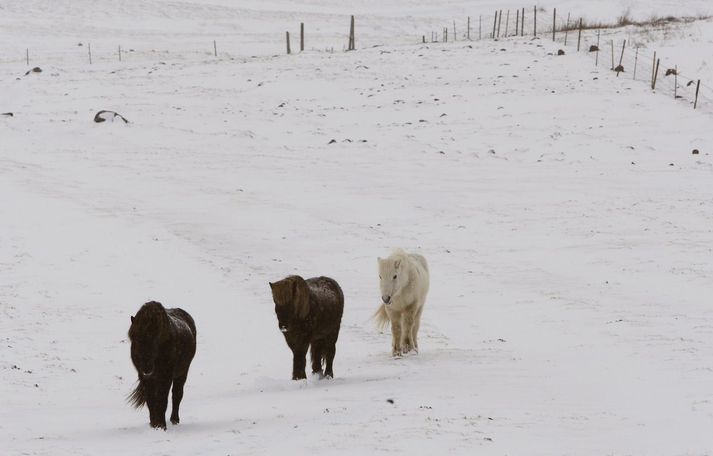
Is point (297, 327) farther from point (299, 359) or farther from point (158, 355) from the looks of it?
point (158, 355)

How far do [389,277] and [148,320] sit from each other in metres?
4.07

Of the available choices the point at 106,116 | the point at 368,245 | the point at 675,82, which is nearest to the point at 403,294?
the point at 368,245

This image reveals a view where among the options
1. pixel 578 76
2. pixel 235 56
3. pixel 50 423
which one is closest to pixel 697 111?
pixel 578 76

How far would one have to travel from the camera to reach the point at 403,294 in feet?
38.5

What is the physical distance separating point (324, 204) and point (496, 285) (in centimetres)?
828

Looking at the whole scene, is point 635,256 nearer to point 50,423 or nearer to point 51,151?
point 50,423

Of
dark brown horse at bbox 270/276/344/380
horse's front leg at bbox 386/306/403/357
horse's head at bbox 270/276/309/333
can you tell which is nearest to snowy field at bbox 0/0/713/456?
horse's front leg at bbox 386/306/403/357

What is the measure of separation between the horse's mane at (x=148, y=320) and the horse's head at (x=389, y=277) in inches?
149

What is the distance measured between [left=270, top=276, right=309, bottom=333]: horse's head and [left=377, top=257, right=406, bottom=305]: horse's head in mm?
1695

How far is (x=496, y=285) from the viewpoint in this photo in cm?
1775

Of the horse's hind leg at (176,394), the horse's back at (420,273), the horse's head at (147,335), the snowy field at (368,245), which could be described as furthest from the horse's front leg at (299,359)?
the horse's head at (147,335)

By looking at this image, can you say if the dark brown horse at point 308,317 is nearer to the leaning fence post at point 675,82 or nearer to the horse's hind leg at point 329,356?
the horse's hind leg at point 329,356

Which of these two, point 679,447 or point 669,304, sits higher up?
point 679,447

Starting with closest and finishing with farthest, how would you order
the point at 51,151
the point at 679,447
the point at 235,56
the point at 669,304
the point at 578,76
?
the point at 679,447, the point at 669,304, the point at 51,151, the point at 578,76, the point at 235,56
